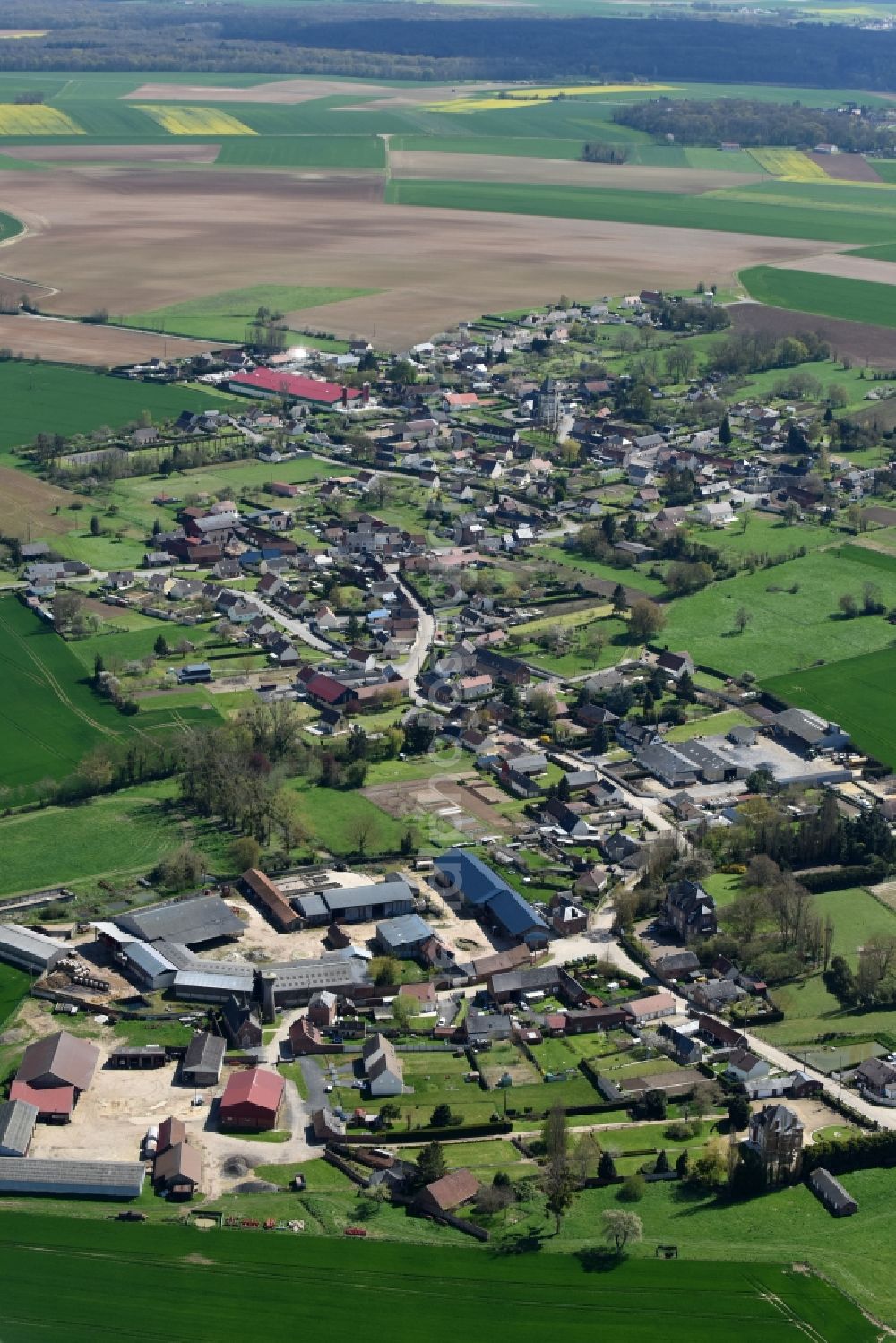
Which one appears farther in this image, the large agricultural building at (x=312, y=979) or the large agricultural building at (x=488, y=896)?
the large agricultural building at (x=488, y=896)

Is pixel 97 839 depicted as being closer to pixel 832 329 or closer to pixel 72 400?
pixel 72 400

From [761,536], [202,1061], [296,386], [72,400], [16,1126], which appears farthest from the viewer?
[296,386]

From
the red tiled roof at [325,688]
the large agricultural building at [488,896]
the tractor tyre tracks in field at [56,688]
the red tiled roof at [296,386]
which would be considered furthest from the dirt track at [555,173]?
the large agricultural building at [488,896]

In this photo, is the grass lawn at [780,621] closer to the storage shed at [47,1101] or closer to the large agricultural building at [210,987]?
the large agricultural building at [210,987]

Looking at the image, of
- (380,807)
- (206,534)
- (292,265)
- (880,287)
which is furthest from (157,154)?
(380,807)

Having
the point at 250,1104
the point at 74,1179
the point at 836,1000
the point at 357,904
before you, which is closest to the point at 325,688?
the point at 357,904

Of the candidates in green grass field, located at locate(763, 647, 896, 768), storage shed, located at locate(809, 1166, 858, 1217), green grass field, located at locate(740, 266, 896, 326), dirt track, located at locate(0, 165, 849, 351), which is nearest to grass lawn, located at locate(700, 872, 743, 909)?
green grass field, located at locate(763, 647, 896, 768)
